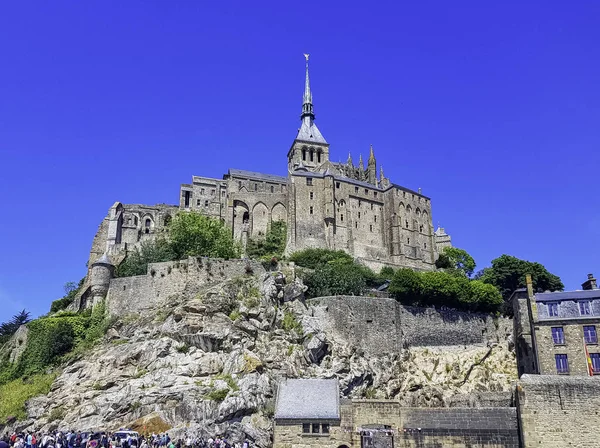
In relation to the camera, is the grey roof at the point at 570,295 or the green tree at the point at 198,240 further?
the green tree at the point at 198,240

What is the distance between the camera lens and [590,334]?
43.2 m

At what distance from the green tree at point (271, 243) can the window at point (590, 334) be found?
4684 centimetres

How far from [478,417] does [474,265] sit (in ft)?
203

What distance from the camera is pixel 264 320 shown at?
4881 centimetres

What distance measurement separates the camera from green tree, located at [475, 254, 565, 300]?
2857 inches

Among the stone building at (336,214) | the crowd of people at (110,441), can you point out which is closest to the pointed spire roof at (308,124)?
the stone building at (336,214)

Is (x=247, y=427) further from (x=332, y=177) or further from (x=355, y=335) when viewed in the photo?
(x=332, y=177)

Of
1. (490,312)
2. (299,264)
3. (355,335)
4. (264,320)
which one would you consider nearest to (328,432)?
(264,320)

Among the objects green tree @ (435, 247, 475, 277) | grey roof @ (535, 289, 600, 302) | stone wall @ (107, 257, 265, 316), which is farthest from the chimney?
green tree @ (435, 247, 475, 277)

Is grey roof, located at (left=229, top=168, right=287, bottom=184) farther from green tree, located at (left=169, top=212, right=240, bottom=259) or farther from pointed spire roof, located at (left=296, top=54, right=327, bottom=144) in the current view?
green tree, located at (left=169, top=212, right=240, bottom=259)

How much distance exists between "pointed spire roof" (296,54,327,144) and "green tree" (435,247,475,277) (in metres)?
34.0

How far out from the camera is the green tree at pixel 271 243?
85938 millimetres

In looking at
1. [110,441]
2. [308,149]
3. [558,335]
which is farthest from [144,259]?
[308,149]

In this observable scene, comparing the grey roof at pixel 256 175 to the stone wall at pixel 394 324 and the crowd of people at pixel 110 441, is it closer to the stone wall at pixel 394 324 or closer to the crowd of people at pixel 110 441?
the stone wall at pixel 394 324
